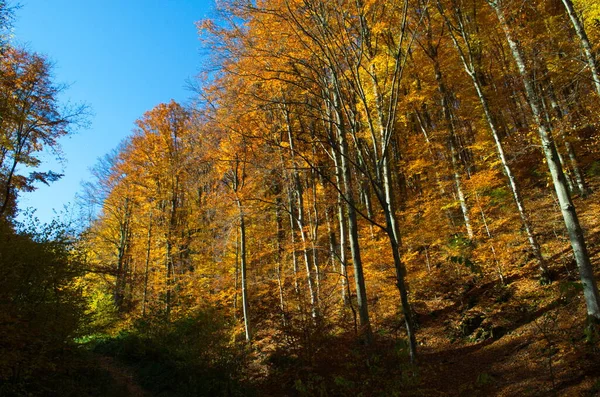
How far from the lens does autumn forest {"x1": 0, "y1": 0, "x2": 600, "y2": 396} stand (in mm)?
5344

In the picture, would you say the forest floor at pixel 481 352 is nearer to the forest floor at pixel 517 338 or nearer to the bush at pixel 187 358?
the forest floor at pixel 517 338

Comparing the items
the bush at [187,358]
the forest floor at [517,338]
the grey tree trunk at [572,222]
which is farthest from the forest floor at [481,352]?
the grey tree trunk at [572,222]

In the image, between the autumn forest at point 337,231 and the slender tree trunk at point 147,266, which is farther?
the slender tree trunk at point 147,266

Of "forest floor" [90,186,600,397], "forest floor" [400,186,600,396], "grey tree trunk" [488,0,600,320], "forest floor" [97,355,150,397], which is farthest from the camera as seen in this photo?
"forest floor" [97,355,150,397]

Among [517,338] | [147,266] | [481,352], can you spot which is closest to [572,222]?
[517,338]

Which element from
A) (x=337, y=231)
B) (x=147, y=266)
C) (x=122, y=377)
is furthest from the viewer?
(x=337, y=231)

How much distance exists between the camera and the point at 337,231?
62.6 ft

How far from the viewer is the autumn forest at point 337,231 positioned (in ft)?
17.5

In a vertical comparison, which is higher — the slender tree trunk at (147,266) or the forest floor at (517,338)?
the slender tree trunk at (147,266)

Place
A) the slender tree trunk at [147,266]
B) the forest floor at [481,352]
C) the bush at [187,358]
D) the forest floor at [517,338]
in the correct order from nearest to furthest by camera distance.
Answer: the forest floor at [481,352] → the forest floor at [517,338] → the bush at [187,358] → the slender tree trunk at [147,266]

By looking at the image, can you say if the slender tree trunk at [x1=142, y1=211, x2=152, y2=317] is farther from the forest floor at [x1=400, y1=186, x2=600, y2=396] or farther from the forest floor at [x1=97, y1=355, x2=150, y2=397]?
the forest floor at [x1=400, y1=186, x2=600, y2=396]

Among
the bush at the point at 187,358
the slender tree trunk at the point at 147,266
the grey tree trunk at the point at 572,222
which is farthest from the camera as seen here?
the slender tree trunk at the point at 147,266

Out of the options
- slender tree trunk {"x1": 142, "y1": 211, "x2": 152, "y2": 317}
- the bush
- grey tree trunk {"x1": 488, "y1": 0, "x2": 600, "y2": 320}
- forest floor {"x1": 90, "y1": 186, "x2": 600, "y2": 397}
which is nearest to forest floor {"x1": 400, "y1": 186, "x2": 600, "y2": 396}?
forest floor {"x1": 90, "y1": 186, "x2": 600, "y2": 397}

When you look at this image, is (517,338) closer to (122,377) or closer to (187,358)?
(187,358)
